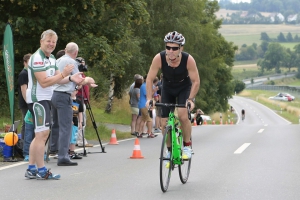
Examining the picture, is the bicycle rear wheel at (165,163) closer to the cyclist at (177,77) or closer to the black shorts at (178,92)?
the cyclist at (177,77)

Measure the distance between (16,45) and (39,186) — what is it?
41.9ft

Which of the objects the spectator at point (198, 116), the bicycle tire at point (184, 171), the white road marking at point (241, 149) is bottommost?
the spectator at point (198, 116)

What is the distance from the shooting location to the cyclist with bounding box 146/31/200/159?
28.9 ft

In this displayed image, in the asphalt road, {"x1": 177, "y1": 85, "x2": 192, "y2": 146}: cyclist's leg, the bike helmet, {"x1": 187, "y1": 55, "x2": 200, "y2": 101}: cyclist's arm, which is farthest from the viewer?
{"x1": 177, "y1": 85, "x2": 192, "y2": 146}: cyclist's leg

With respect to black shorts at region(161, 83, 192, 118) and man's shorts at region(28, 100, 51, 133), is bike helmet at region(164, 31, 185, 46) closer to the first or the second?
black shorts at region(161, 83, 192, 118)

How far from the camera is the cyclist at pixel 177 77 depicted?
8.82 meters

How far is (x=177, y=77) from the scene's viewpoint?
29.9 feet

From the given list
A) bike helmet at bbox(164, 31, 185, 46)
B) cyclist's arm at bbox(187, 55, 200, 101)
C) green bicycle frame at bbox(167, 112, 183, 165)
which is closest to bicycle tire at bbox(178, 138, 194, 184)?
green bicycle frame at bbox(167, 112, 183, 165)

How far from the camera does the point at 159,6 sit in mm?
42469

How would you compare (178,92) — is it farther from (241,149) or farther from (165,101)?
(241,149)

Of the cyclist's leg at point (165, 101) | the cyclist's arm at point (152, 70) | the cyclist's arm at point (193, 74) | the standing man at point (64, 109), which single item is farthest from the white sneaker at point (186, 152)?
the standing man at point (64, 109)

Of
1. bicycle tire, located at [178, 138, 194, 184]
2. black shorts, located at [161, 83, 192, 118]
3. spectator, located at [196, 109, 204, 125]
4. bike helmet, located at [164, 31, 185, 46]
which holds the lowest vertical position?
spectator, located at [196, 109, 204, 125]

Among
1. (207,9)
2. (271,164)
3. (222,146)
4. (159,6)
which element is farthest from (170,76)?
(207,9)

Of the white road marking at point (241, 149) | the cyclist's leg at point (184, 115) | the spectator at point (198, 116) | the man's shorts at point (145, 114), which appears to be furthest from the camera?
the spectator at point (198, 116)
